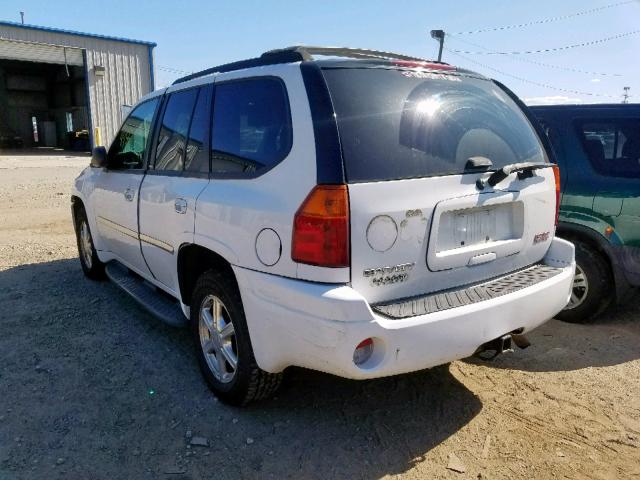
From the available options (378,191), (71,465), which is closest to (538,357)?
(378,191)

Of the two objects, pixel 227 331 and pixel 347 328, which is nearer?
pixel 347 328

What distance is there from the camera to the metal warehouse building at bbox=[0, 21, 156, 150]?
25047 millimetres

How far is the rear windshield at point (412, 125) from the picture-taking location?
2.37m

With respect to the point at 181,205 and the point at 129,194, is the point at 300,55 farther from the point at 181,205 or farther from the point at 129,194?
the point at 129,194

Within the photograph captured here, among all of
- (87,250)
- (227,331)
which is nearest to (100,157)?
(87,250)

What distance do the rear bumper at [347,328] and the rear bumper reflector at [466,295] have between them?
4cm

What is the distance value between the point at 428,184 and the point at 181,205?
5.14 ft

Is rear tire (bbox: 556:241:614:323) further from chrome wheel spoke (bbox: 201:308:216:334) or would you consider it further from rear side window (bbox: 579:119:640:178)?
chrome wheel spoke (bbox: 201:308:216:334)

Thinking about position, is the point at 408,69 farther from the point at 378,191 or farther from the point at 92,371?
the point at 92,371

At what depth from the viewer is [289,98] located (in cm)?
253

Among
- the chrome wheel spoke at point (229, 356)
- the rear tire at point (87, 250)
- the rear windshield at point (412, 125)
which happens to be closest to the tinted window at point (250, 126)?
the rear windshield at point (412, 125)

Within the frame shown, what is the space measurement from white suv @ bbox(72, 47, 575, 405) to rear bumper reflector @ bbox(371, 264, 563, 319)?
11 mm

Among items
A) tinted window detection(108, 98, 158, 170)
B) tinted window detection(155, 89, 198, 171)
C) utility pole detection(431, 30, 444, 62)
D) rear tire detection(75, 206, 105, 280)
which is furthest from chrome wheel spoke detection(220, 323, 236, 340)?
utility pole detection(431, 30, 444, 62)

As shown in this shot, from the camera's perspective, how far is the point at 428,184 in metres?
2.48
